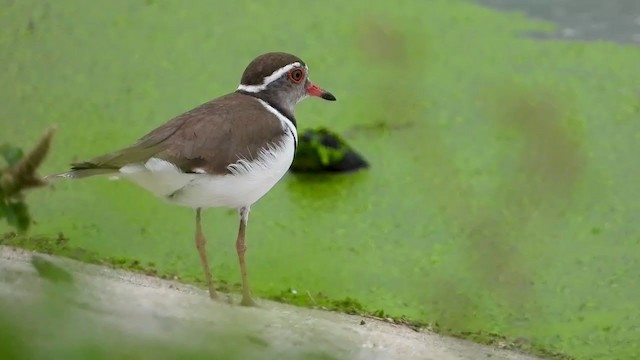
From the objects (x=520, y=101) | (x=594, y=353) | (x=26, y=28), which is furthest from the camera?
(x=26, y=28)

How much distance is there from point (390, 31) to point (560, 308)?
2.65 meters

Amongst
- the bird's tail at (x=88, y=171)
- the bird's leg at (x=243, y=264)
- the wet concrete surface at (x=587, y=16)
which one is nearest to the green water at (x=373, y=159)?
the wet concrete surface at (x=587, y=16)

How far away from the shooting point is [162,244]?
4176mm

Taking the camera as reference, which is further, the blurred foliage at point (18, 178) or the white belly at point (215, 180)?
the white belly at point (215, 180)

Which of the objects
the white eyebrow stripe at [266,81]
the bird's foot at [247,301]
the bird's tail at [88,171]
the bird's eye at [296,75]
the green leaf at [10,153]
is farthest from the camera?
the bird's eye at [296,75]

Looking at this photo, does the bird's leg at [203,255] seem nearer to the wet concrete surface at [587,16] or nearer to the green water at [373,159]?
the green water at [373,159]

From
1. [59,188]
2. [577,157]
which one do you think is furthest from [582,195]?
[577,157]

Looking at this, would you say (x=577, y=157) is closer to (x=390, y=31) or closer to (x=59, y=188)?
(x=390, y=31)

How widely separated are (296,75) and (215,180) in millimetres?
804

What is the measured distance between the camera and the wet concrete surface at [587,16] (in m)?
5.98

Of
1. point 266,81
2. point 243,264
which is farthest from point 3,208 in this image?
point 266,81

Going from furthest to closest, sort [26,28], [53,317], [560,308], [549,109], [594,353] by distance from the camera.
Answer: [26,28]
[560,308]
[594,353]
[549,109]
[53,317]

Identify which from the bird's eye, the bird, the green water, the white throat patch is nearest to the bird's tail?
the bird

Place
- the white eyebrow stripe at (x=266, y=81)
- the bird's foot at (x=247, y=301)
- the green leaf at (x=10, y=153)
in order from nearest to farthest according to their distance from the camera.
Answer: the green leaf at (x=10, y=153) → the bird's foot at (x=247, y=301) → the white eyebrow stripe at (x=266, y=81)
